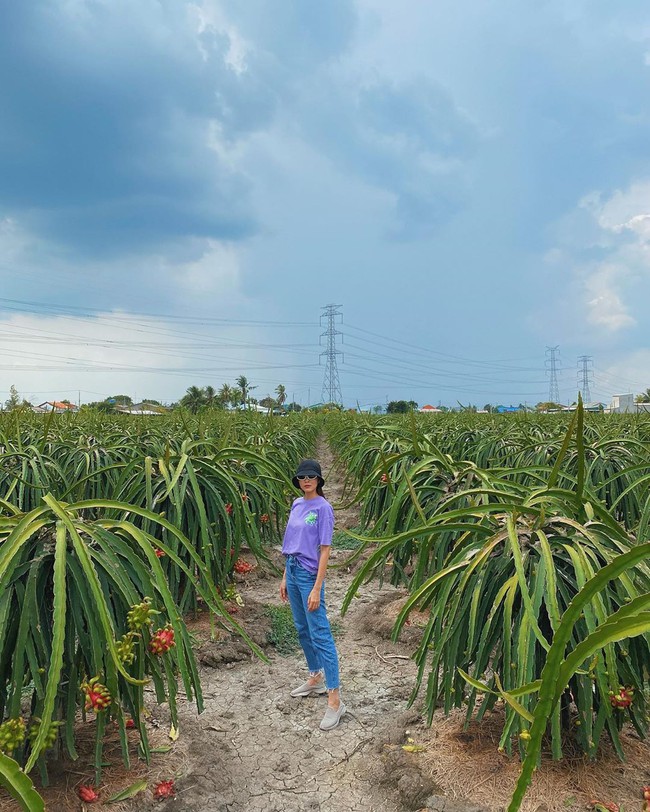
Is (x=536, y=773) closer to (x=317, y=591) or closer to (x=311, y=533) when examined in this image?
(x=317, y=591)

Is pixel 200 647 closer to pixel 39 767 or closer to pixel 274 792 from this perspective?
pixel 274 792

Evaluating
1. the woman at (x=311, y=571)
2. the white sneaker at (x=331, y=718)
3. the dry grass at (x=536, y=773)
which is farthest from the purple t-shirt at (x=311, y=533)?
the dry grass at (x=536, y=773)

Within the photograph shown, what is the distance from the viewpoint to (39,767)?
189 cm

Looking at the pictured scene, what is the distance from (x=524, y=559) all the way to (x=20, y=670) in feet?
5.51

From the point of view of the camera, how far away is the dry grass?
192 centimetres

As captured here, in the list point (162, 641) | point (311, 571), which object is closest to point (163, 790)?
point (162, 641)

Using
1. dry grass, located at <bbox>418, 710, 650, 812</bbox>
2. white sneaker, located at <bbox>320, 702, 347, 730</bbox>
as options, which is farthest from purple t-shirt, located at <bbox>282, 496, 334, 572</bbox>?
dry grass, located at <bbox>418, 710, 650, 812</bbox>

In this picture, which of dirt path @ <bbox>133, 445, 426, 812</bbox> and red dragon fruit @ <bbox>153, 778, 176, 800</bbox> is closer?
red dragon fruit @ <bbox>153, 778, 176, 800</bbox>

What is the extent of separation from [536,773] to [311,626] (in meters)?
1.32

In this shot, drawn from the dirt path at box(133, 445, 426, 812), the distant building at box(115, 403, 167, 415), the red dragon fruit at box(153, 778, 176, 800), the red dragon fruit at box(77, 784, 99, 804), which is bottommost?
the dirt path at box(133, 445, 426, 812)

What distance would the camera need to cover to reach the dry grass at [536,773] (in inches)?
75.7

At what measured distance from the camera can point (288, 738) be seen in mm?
2732

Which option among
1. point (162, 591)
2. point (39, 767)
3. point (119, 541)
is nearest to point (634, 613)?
point (162, 591)

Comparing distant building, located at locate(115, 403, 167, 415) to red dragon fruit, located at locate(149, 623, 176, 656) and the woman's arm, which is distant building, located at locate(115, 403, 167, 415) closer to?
the woman's arm
